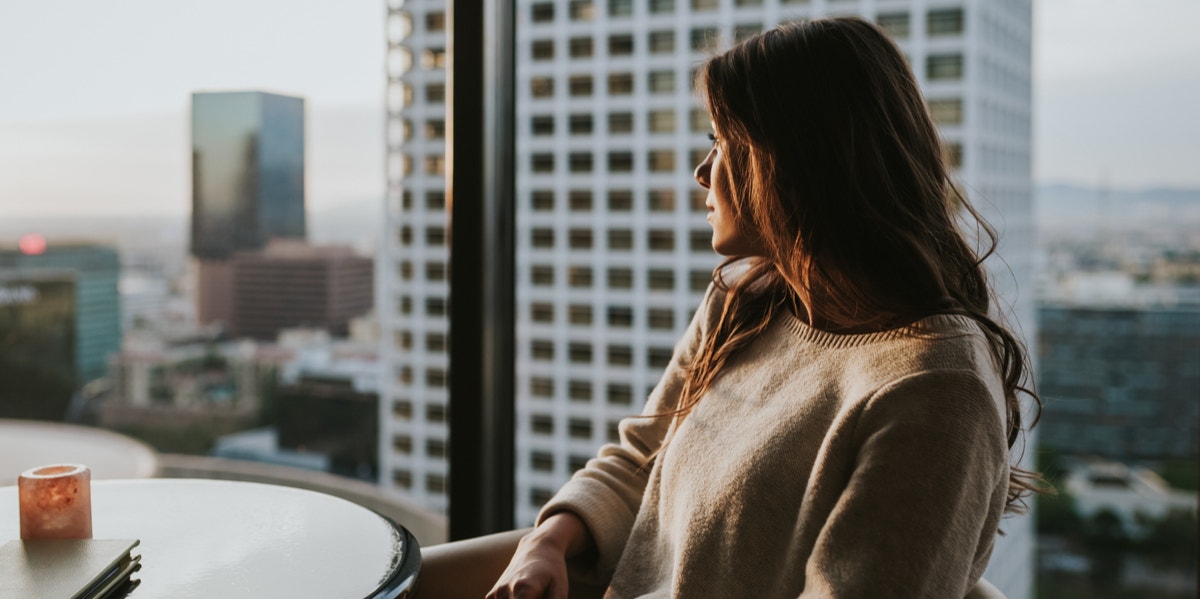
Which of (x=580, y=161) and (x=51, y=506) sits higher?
Answer: (x=580, y=161)

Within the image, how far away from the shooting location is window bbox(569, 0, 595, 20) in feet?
7.50

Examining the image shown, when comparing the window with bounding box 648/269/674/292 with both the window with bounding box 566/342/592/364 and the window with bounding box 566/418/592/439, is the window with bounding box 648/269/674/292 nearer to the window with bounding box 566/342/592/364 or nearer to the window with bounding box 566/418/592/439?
the window with bounding box 566/342/592/364

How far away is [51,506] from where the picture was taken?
107 cm

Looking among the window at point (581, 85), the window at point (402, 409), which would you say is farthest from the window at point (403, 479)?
the window at point (581, 85)

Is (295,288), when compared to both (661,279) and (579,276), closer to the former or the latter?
(579,276)

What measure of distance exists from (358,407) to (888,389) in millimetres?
1683

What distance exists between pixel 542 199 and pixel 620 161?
0.70 ft

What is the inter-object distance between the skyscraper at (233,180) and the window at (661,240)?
0.85 m

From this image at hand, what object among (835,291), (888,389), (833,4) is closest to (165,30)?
(833,4)

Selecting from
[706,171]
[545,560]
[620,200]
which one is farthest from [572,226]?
[545,560]

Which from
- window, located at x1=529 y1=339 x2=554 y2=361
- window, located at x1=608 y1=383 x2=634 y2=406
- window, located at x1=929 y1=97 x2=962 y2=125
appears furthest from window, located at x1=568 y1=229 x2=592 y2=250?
window, located at x1=929 y1=97 x2=962 y2=125

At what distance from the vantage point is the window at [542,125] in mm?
2320

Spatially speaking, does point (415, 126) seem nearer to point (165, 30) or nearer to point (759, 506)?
point (165, 30)

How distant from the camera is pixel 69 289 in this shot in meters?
2.24
